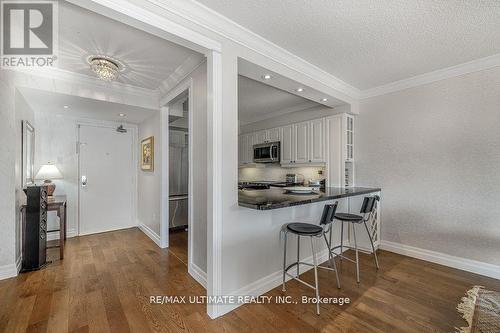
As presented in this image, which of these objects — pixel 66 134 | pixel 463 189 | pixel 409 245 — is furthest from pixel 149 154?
pixel 463 189

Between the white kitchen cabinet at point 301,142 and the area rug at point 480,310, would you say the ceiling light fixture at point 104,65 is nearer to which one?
the white kitchen cabinet at point 301,142

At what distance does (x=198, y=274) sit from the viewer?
2.56 meters

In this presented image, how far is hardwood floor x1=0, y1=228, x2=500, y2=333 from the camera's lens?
71.8 inches

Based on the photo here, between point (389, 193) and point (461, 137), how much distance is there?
1150 millimetres

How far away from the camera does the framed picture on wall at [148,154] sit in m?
3.97

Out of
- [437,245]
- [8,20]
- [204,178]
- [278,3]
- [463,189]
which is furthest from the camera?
[437,245]

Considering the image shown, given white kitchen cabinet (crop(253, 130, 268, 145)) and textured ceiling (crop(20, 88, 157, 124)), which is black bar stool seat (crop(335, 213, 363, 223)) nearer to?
white kitchen cabinet (crop(253, 130, 268, 145))

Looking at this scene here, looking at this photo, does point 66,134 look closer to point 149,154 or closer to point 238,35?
point 149,154

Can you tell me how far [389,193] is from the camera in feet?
11.4

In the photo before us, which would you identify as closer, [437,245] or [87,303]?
[87,303]

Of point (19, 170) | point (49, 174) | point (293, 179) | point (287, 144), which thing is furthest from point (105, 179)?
point (293, 179)

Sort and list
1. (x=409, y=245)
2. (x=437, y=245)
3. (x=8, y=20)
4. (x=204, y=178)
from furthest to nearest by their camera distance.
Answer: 1. (x=409, y=245)
2. (x=437, y=245)
3. (x=204, y=178)
4. (x=8, y=20)

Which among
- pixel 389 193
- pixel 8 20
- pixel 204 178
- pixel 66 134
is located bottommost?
pixel 389 193

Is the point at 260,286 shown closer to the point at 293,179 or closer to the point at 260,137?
the point at 293,179
